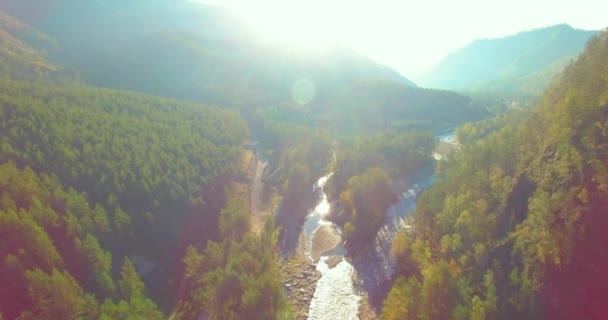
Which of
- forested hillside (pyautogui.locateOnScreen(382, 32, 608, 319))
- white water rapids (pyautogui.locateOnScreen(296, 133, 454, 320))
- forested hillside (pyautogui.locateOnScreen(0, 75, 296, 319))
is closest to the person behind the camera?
forested hillside (pyautogui.locateOnScreen(382, 32, 608, 319))

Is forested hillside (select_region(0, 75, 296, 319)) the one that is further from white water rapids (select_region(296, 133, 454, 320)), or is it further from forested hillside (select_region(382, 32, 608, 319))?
forested hillside (select_region(382, 32, 608, 319))

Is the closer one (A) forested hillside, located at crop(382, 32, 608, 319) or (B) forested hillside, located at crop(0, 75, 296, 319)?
(A) forested hillside, located at crop(382, 32, 608, 319)

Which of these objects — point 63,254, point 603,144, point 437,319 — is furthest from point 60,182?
point 603,144

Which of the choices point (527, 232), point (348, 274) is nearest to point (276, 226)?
point (348, 274)

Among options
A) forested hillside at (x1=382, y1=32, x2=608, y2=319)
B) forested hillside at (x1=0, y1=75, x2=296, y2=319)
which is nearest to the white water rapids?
forested hillside at (x1=382, y1=32, x2=608, y2=319)

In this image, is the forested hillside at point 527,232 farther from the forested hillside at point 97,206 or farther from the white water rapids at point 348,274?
the forested hillside at point 97,206

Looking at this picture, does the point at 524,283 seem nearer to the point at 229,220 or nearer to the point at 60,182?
the point at 229,220

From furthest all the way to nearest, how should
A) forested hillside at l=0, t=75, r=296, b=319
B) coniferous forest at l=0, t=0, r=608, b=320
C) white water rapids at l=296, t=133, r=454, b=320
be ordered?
white water rapids at l=296, t=133, r=454, b=320, forested hillside at l=0, t=75, r=296, b=319, coniferous forest at l=0, t=0, r=608, b=320

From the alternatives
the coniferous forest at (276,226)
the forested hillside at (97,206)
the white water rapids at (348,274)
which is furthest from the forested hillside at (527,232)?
the forested hillside at (97,206)

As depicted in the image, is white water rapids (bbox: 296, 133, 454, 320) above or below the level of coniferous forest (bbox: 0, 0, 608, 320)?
below
